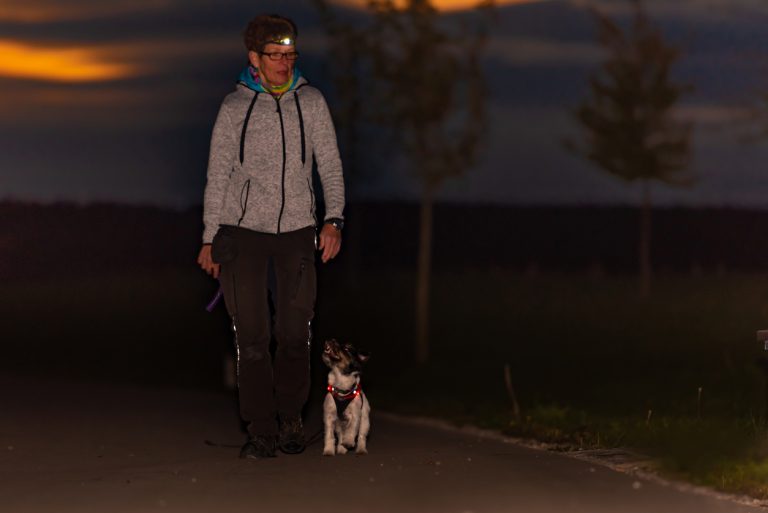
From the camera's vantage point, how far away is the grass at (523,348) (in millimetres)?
11930

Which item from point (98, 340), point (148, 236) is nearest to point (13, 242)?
point (148, 236)

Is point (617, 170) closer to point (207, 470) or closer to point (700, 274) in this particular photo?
point (700, 274)

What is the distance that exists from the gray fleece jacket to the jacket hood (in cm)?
2

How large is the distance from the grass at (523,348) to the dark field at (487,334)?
0.04 m

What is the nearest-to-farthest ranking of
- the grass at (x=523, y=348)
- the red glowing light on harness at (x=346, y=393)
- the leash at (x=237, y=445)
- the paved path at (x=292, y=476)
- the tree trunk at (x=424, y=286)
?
the paved path at (x=292, y=476)
the red glowing light on harness at (x=346, y=393)
the leash at (x=237, y=445)
the grass at (x=523, y=348)
the tree trunk at (x=424, y=286)

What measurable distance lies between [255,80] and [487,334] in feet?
51.9

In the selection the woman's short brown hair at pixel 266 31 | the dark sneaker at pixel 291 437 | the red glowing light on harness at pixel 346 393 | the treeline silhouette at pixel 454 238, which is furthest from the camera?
the treeline silhouette at pixel 454 238

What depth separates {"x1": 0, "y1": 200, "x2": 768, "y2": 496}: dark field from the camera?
12.9 m

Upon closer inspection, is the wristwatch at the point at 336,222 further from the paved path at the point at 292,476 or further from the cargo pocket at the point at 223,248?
the paved path at the point at 292,476

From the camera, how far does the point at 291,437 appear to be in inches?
379

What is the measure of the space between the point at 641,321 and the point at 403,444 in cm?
1588

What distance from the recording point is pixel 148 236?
44469 mm

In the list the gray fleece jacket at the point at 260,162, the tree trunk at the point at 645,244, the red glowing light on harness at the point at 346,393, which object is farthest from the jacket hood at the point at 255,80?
the tree trunk at the point at 645,244

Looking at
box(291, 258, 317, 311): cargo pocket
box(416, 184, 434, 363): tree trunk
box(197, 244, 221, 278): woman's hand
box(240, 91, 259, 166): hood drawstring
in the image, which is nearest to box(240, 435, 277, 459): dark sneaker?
box(291, 258, 317, 311): cargo pocket
